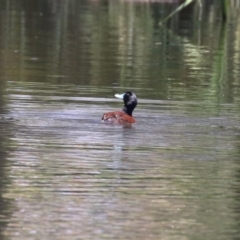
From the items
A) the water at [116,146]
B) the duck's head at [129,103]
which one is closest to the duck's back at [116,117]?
the water at [116,146]

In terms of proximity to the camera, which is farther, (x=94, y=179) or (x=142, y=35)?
(x=142, y=35)

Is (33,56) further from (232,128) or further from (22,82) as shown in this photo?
(232,128)

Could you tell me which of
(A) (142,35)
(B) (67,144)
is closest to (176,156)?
(B) (67,144)

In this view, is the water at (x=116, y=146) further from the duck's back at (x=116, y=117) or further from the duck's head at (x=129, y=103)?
the duck's head at (x=129, y=103)

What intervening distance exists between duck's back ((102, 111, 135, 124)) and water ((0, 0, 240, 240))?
0.32ft

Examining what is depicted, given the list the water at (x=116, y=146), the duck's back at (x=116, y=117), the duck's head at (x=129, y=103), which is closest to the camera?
the water at (x=116, y=146)

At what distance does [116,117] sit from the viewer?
14016 millimetres

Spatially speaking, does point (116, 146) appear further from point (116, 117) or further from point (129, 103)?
point (129, 103)

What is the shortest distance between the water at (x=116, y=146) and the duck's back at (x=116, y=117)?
10 centimetres

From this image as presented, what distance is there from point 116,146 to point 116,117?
1.48 m

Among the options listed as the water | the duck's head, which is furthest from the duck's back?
the duck's head

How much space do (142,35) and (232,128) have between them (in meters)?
20.2

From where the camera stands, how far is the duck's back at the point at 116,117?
549 inches

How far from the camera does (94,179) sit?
10.6 metres
